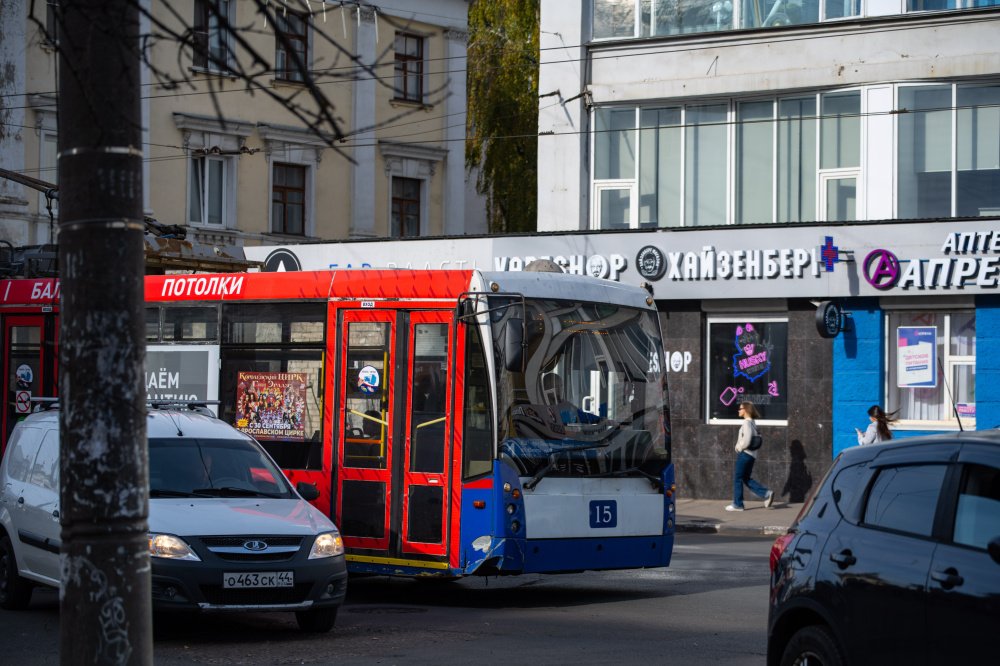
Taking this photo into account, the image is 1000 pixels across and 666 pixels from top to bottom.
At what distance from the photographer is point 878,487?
20.5ft

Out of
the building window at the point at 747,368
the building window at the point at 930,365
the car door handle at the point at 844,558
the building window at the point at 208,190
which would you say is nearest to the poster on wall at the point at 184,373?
the car door handle at the point at 844,558

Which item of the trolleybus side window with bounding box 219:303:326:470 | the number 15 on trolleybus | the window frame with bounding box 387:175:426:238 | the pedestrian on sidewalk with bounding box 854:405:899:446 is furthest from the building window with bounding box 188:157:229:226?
the number 15 on trolleybus

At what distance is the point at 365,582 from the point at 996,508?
938cm

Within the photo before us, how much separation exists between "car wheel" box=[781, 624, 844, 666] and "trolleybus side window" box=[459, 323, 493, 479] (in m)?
5.27

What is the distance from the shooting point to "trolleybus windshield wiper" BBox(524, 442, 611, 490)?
11523 millimetres

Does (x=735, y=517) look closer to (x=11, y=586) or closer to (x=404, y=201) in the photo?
(x=11, y=586)

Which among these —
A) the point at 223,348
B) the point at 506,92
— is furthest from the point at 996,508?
the point at 506,92

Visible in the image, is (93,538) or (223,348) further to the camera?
(223,348)

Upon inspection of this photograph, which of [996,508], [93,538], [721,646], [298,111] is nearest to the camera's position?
[93,538]

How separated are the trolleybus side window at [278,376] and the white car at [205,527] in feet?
3.47

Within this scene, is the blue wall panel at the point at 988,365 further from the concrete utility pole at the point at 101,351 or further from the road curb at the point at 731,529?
the concrete utility pole at the point at 101,351

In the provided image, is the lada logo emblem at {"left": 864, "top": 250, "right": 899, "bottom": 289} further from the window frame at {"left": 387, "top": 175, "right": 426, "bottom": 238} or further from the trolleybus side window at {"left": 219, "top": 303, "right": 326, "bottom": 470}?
the window frame at {"left": 387, "top": 175, "right": 426, "bottom": 238}

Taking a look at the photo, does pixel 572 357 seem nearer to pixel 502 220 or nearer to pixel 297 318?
pixel 297 318

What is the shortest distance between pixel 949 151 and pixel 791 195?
2709 millimetres
